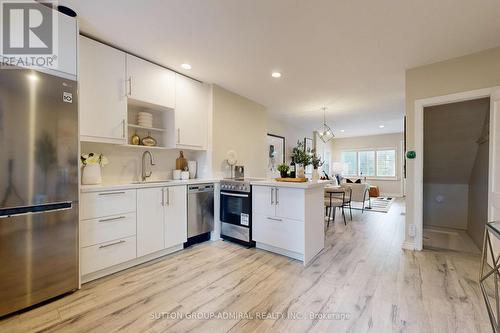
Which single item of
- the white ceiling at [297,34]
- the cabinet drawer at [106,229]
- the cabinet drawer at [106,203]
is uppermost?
the white ceiling at [297,34]

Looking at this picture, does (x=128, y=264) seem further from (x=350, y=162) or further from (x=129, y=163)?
(x=350, y=162)

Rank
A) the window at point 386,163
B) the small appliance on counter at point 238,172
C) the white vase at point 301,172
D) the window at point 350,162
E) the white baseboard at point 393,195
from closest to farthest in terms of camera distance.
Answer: the white vase at point 301,172
the small appliance on counter at point 238,172
the white baseboard at point 393,195
the window at point 386,163
the window at point 350,162

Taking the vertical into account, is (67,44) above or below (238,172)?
above

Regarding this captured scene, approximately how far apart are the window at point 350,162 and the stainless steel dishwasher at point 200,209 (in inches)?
316

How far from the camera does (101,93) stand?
242cm

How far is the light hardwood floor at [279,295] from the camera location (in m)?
1.60

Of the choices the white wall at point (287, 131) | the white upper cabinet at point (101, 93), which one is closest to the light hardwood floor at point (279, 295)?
the white upper cabinet at point (101, 93)

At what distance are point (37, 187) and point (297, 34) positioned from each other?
8.84 ft

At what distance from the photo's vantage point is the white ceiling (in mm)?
1873

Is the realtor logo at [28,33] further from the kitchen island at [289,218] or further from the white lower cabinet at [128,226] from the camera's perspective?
the kitchen island at [289,218]

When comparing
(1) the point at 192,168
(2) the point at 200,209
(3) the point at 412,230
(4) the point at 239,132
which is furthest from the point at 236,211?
(3) the point at 412,230

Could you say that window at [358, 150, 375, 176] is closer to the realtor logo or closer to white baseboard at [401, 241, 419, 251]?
white baseboard at [401, 241, 419, 251]

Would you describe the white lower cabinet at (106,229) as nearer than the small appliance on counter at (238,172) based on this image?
Yes

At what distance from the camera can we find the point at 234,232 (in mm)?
3279
